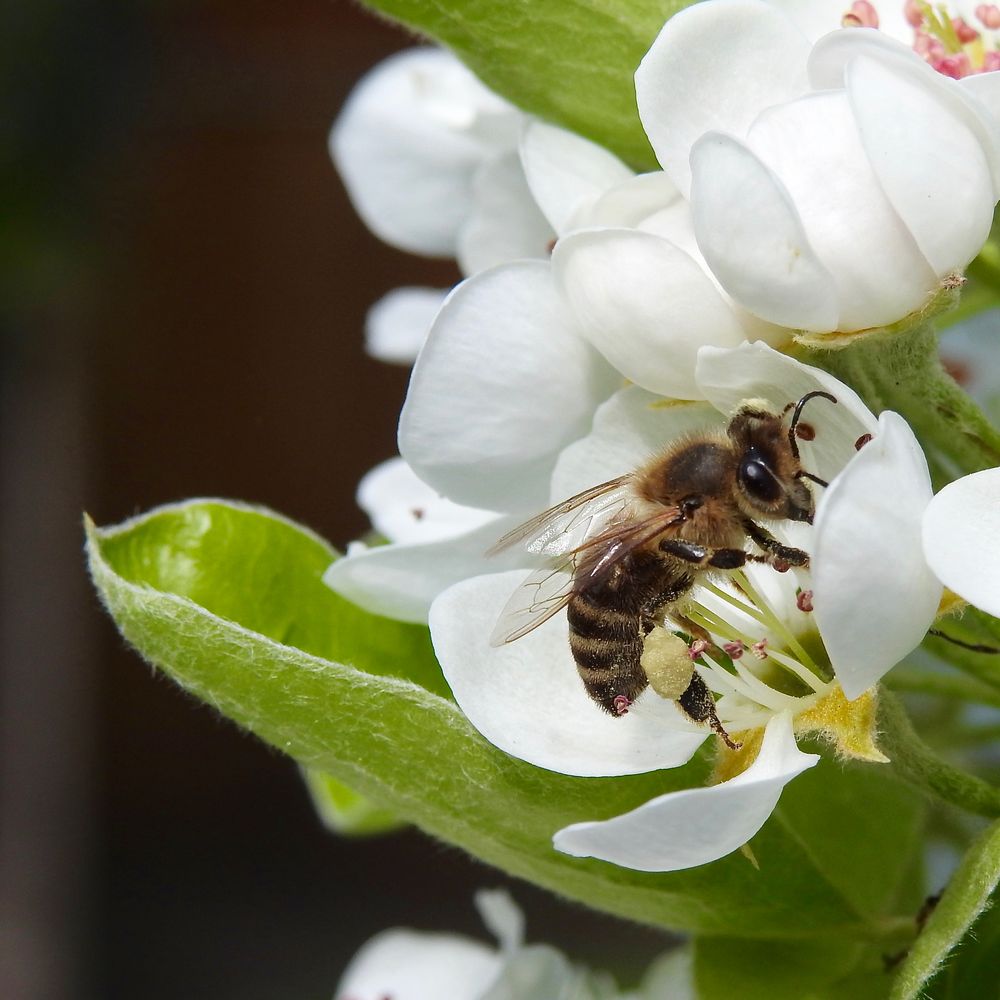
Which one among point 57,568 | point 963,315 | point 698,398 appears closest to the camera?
point 698,398

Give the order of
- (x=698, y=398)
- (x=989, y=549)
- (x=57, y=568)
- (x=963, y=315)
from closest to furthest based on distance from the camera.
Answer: (x=989, y=549)
(x=698, y=398)
(x=963, y=315)
(x=57, y=568)

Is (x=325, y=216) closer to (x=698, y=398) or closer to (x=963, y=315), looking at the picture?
(x=963, y=315)

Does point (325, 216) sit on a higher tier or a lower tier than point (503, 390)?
lower

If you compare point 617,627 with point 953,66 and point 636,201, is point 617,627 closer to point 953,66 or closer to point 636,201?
point 636,201

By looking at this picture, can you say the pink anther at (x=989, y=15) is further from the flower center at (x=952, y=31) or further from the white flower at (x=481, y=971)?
the white flower at (x=481, y=971)

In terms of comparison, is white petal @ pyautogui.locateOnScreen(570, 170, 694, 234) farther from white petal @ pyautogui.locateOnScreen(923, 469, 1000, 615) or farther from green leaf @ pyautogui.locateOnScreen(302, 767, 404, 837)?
green leaf @ pyautogui.locateOnScreen(302, 767, 404, 837)

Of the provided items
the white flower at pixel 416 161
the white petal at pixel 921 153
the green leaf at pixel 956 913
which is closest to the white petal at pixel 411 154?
the white flower at pixel 416 161

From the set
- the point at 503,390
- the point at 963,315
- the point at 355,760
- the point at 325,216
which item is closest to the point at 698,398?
the point at 503,390

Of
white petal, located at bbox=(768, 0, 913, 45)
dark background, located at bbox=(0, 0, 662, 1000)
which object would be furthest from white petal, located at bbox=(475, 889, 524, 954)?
dark background, located at bbox=(0, 0, 662, 1000)
